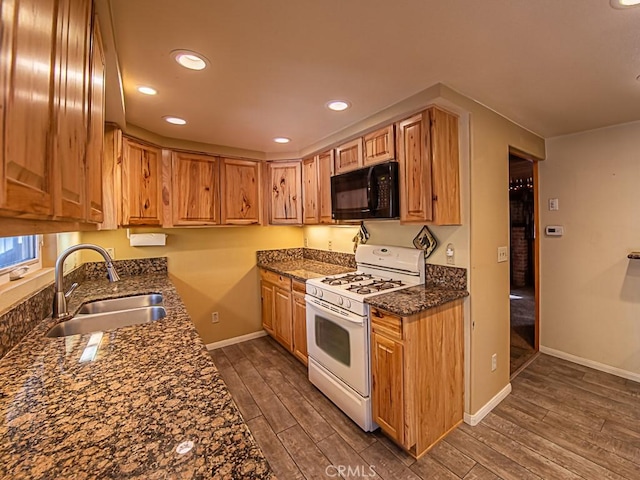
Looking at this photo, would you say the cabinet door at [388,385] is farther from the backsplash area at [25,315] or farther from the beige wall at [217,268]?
the beige wall at [217,268]

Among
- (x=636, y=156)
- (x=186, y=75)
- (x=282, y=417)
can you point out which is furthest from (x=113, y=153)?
(x=636, y=156)

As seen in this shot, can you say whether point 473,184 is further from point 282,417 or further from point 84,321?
point 84,321

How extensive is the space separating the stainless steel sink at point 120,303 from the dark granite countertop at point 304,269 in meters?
1.22

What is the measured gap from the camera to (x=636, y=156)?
2.41 metres

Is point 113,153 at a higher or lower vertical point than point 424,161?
higher

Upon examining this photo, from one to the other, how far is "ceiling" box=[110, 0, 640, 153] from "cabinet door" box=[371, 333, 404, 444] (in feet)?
5.27

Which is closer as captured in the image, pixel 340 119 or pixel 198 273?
pixel 340 119

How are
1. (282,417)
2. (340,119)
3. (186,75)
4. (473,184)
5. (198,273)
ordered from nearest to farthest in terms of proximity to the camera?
(186,75) < (473,184) < (282,417) < (340,119) < (198,273)

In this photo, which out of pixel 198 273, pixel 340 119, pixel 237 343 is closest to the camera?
pixel 340 119

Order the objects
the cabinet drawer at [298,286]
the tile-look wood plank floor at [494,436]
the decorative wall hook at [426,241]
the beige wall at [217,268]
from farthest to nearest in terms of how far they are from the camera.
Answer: the beige wall at [217,268]
the cabinet drawer at [298,286]
the decorative wall hook at [426,241]
the tile-look wood plank floor at [494,436]

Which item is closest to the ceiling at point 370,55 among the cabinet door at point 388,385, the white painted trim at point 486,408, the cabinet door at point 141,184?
the cabinet door at point 141,184

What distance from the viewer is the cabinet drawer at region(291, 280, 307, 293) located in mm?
2680

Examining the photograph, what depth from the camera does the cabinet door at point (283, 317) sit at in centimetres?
296

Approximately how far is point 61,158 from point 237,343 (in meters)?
3.27
